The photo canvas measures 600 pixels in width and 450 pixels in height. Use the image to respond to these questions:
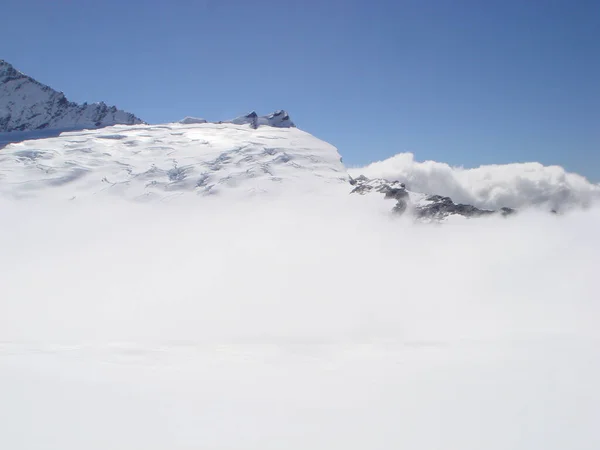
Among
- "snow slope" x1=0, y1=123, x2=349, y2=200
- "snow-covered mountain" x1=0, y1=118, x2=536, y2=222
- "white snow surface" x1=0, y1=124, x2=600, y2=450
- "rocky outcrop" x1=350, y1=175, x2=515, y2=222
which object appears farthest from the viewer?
"snow slope" x1=0, y1=123, x2=349, y2=200

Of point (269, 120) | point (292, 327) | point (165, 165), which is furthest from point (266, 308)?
point (269, 120)

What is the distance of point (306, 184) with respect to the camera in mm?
88062

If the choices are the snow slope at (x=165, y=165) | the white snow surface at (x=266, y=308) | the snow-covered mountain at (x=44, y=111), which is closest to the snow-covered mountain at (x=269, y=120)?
the white snow surface at (x=266, y=308)

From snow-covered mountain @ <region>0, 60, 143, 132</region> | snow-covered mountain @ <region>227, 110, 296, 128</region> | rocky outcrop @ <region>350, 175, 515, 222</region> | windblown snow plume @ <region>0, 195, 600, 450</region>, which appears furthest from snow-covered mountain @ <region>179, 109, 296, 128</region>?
rocky outcrop @ <region>350, 175, 515, 222</region>

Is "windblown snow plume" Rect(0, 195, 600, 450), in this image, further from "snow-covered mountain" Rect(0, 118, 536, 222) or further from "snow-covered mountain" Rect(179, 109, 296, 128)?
"snow-covered mountain" Rect(179, 109, 296, 128)

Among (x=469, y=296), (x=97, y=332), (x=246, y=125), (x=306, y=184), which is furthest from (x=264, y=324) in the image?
(x=246, y=125)

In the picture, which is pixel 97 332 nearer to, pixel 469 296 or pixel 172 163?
pixel 469 296

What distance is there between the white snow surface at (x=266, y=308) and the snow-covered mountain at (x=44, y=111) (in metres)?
47.6

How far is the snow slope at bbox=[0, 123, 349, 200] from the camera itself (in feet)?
284

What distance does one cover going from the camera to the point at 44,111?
15688cm

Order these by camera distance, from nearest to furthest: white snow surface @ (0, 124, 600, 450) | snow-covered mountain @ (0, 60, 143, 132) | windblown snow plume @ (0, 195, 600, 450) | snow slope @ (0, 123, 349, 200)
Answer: windblown snow plume @ (0, 195, 600, 450) → white snow surface @ (0, 124, 600, 450) → snow slope @ (0, 123, 349, 200) → snow-covered mountain @ (0, 60, 143, 132)

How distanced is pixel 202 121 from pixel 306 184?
2270 inches

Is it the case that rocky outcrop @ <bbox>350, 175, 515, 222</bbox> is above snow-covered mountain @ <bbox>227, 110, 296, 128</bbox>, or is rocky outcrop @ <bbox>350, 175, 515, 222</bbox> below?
below

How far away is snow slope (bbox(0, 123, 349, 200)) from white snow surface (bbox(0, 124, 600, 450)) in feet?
1.59
